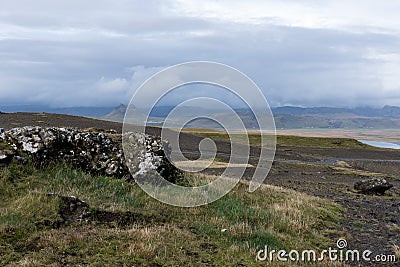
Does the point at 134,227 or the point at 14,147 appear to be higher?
the point at 14,147

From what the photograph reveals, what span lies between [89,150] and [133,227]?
5.51m

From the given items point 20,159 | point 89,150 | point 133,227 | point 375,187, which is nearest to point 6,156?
point 20,159

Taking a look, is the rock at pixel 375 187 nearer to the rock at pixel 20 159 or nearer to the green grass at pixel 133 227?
the green grass at pixel 133 227

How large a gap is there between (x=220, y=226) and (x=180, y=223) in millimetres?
1063

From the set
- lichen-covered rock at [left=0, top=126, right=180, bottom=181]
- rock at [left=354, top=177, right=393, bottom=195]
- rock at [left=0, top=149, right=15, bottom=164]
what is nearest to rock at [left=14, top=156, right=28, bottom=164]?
rock at [left=0, top=149, right=15, bottom=164]

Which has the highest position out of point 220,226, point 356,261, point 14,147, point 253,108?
point 253,108

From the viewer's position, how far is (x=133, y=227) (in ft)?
32.8

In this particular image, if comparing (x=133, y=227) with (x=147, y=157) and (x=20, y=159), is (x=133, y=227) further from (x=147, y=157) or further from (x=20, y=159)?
(x=147, y=157)

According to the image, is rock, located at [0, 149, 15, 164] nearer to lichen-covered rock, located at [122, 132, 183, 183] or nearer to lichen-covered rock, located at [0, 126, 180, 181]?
lichen-covered rock, located at [0, 126, 180, 181]

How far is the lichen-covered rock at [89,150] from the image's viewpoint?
1362cm

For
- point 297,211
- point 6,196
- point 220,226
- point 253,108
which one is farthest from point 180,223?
point 297,211

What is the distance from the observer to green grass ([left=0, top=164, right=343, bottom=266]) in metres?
8.21

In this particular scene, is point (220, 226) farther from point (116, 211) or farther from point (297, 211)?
point (297, 211)

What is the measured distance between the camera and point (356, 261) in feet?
36.0
